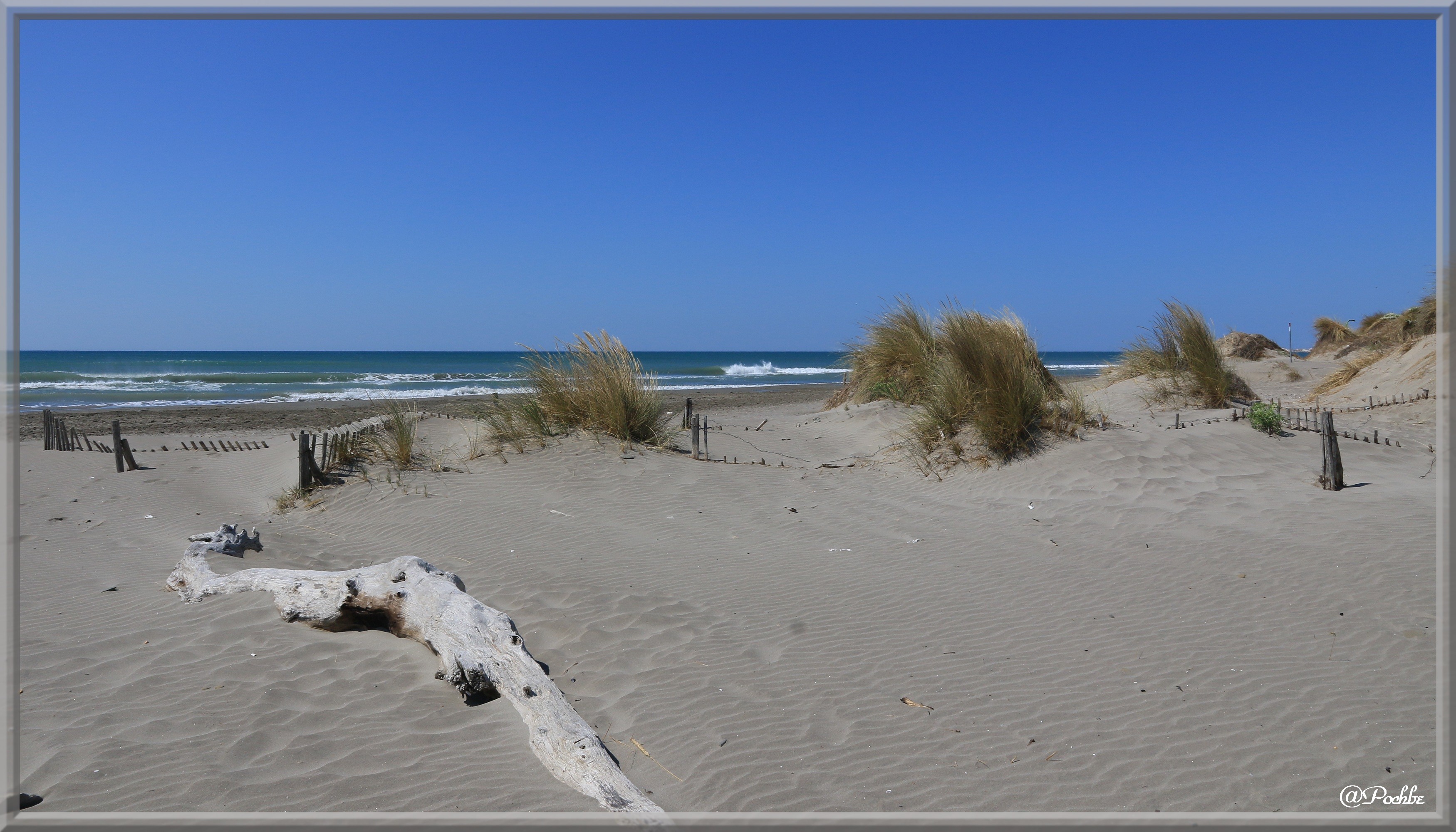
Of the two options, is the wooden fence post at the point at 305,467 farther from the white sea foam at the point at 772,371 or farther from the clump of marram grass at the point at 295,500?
the white sea foam at the point at 772,371

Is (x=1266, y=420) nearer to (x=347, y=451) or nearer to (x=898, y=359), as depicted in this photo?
(x=898, y=359)

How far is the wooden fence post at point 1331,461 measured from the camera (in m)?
7.55

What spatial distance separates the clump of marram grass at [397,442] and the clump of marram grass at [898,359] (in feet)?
26.0

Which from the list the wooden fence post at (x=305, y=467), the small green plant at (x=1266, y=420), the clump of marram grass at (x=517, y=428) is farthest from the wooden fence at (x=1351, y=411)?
the wooden fence post at (x=305, y=467)

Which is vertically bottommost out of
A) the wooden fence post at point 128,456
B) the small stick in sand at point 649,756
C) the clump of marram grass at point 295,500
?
the small stick in sand at point 649,756

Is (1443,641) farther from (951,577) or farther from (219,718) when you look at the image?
(219,718)

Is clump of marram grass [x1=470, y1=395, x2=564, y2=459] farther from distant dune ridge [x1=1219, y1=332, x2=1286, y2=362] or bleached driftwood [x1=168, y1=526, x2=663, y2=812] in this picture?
distant dune ridge [x1=1219, y1=332, x2=1286, y2=362]

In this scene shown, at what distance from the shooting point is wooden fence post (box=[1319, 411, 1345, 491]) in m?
7.55

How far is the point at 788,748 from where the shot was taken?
3455mm

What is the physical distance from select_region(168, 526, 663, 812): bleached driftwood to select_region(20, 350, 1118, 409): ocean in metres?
5.94

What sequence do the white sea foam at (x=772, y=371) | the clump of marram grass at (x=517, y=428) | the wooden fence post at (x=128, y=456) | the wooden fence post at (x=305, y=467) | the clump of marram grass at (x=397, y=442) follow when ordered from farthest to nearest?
the white sea foam at (x=772, y=371)
the wooden fence post at (x=128, y=456)
the clump of marram grass at (x=517, y=428)
the clump of marram grass at (x=397, y=442)
the wooden fence post at (x=305, y=467)

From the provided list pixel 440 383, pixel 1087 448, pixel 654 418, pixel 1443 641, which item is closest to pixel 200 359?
pixel 440 383

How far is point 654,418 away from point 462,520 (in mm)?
3709

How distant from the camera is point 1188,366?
13.4 meters
